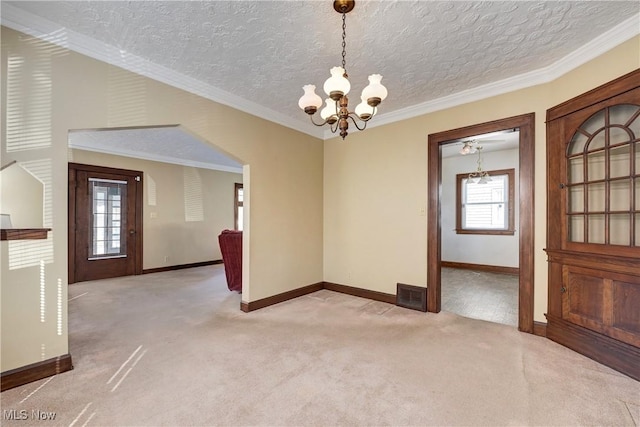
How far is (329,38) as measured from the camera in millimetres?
2307

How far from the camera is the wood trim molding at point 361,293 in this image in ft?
13.1

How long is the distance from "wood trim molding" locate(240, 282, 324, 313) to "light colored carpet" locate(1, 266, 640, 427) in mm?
167

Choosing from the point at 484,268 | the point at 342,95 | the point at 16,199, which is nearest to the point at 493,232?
the point at 484,268

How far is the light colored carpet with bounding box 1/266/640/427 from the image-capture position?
174 cm

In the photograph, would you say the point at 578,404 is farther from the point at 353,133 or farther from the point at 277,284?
the point at 353,133

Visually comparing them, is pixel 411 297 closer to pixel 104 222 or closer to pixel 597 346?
pixel 597 346

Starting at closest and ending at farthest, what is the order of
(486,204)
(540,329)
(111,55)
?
1. (111,55)
2. (540,329)
3. (486,204)

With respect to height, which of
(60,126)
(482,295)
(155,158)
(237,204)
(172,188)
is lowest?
(482,295)

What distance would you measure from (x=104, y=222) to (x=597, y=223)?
7236 millimetres

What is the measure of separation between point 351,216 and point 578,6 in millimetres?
3177

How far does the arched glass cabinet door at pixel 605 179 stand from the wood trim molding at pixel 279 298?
3.23 meters

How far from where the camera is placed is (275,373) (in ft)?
7.19

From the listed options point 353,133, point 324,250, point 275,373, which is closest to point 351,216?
point 324,250

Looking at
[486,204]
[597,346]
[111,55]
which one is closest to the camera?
[597,346]
